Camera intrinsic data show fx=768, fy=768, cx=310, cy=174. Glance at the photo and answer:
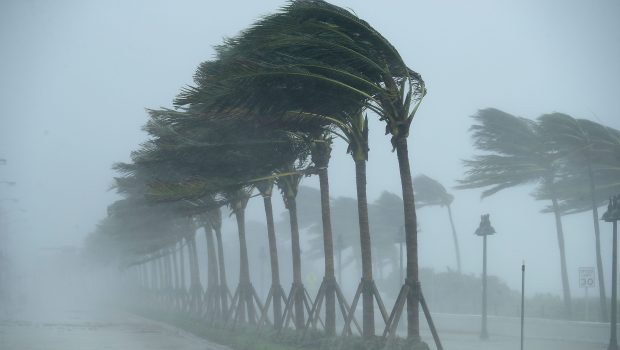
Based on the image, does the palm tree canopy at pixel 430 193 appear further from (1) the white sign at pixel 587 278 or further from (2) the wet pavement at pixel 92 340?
(1) the white sign at pixel 587 278

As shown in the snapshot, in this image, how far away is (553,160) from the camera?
33.9 metres

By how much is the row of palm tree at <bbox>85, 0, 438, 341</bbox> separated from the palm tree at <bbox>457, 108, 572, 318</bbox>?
15231 mm

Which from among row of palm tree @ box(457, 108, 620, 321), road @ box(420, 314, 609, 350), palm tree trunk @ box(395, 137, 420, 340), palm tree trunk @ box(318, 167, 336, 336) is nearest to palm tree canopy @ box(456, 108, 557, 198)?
row of palm tree @ box(457, 108, 620, 321)

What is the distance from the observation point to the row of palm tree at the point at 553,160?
101ft

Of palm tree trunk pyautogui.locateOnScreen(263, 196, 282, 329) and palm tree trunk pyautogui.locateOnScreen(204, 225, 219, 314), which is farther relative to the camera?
palm tree trunk pyautogui.locateOnScreen(204, 225, 219, 314)

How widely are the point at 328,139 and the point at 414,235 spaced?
5.91 m

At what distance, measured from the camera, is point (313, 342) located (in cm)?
2048

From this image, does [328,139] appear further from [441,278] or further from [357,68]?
[441,278]

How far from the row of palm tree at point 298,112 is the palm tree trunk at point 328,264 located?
0.10 feet

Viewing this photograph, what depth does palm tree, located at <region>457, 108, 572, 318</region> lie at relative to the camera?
3434 centimetres

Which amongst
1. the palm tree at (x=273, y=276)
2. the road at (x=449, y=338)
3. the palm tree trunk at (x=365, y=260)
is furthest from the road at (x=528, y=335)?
the palm tree trunk at (x=365, y=260)

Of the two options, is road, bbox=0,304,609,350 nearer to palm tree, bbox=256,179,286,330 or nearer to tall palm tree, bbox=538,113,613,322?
tall palm tree, bbox=538,113,613,322

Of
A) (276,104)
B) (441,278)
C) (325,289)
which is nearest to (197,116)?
(276,104)

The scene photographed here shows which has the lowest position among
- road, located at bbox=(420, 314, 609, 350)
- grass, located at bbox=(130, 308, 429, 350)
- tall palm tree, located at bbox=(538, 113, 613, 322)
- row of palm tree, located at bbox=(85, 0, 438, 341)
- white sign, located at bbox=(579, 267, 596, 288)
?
road, located at bbox=(420, 314, 609, 350)
